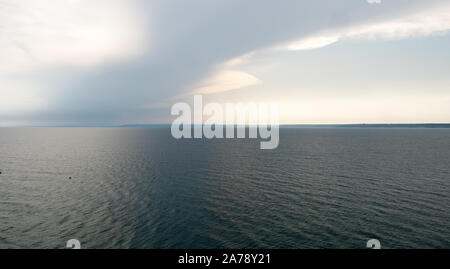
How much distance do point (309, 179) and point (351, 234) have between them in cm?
3254

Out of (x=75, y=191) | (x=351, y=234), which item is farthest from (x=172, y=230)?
(x=75, y=191)

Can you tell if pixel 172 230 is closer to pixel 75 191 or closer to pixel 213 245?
pixel 213 245

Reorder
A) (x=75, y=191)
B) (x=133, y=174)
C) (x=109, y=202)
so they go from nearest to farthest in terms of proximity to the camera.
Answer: (x=109, y=202) → (x=75, y=191) → (x=133, y=174)

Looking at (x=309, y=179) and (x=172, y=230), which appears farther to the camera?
(x=309, y=179)

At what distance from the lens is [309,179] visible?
67.3 metres

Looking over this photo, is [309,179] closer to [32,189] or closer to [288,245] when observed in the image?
[288,245]

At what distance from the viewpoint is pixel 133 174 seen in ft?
244
